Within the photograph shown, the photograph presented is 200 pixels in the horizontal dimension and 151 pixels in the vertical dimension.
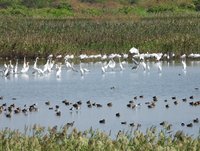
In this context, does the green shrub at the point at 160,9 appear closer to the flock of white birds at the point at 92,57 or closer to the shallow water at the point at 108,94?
the flock of white birds at the point at 92,57

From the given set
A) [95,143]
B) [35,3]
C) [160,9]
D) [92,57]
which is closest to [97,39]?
[92,57]

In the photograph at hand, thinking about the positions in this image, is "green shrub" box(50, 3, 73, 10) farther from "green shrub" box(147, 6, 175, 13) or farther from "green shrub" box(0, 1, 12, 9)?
"green shrub" box(147, 6, 175, 13)

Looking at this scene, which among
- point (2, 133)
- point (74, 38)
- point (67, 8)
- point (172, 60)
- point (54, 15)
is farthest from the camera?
point (67, 8)

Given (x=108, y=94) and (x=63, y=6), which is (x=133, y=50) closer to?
(x=108, y=94)

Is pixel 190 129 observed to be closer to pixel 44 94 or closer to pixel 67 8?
pixel 44 94

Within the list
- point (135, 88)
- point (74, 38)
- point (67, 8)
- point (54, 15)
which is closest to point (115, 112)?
point (135, 88)

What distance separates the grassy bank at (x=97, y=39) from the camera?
3306cm

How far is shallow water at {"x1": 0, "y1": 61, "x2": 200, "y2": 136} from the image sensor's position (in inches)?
709

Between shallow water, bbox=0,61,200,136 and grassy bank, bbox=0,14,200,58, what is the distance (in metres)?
2.23

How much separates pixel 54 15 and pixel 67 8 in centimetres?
640

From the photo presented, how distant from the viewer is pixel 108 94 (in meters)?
22.5

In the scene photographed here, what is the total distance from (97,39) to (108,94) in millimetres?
12299

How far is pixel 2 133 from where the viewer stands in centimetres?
1352

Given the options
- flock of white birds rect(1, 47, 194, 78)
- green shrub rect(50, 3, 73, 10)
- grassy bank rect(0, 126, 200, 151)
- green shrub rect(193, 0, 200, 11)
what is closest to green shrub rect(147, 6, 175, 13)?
green shrub rect(193, 0, 200, 11)
